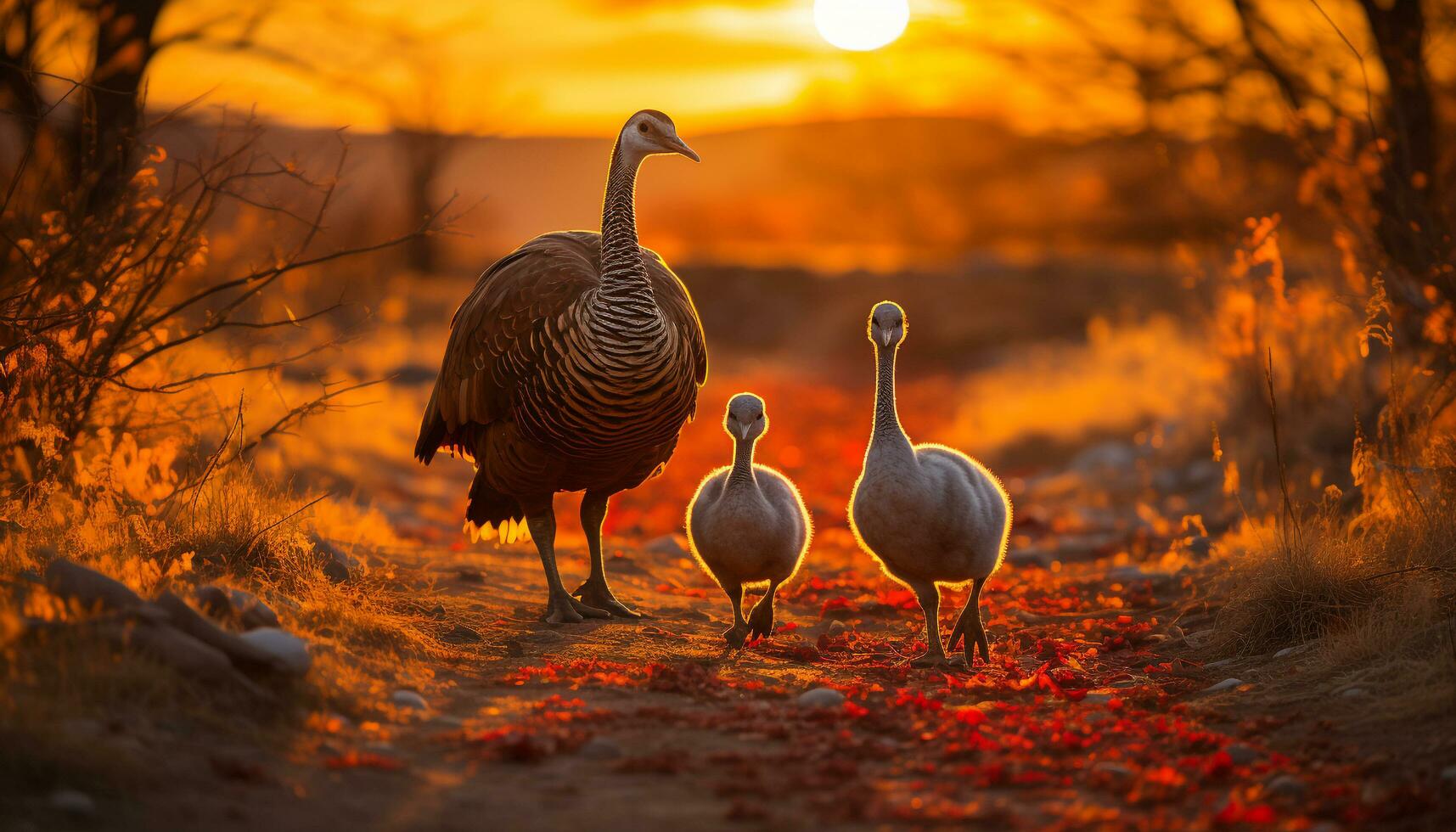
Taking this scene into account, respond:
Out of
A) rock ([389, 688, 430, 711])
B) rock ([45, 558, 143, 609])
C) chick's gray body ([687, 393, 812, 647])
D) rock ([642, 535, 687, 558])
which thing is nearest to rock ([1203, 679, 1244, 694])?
chick's gray body ([687, 393, 812, 647])

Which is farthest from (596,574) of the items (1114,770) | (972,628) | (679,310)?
(1114,770)

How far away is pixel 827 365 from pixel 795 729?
22.4 meters

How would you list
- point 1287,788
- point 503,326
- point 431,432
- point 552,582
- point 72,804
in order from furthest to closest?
1. point 431,432
2. point 552,582
3. point 503,326
4. point 1287,788
5. point 72,804

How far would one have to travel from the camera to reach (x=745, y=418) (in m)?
6.70

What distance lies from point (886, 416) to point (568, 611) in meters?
2.07

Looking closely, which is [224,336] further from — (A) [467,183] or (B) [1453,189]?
(A) [467,183]

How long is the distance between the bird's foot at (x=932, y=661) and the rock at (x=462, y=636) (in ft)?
6.89

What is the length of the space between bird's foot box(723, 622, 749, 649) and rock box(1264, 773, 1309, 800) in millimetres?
2785

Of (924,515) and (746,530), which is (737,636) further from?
(924,515)

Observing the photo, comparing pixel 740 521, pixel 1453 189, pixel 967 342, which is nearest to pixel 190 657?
pixel 740 521

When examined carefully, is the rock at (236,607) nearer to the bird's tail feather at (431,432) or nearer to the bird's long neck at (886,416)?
the bird's tail feather at (431,432)

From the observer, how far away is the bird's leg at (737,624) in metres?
6.67

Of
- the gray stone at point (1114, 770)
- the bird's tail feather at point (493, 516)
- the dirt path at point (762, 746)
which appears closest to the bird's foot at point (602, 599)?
the dirt path at point (762, 746)

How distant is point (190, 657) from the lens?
15.6 feet
